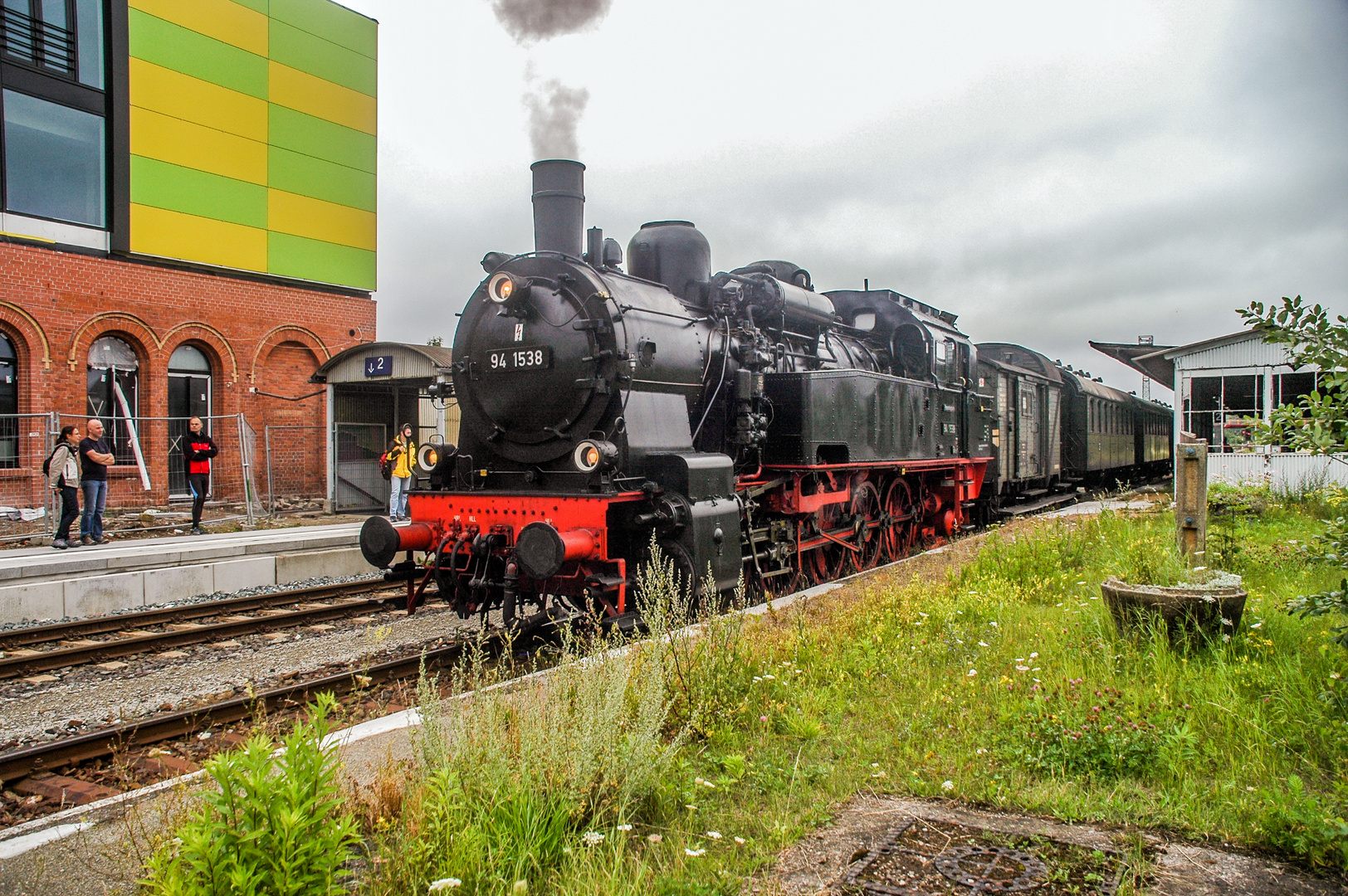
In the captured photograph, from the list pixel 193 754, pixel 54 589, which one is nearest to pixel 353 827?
pixel 193 754

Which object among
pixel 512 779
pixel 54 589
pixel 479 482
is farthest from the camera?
pixel 54 589

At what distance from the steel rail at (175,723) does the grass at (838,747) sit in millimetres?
991

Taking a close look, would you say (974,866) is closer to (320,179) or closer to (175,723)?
(175,723)

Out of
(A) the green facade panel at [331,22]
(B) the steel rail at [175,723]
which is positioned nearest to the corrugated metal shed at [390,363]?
(A) the green facade panel at [331,22]

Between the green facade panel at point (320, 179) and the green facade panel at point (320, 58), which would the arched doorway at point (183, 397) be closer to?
the green facade panel at point (320, 179)

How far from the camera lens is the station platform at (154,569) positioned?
874cm

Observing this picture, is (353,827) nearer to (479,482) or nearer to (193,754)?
(193,754)

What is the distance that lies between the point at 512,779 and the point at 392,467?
474 inches

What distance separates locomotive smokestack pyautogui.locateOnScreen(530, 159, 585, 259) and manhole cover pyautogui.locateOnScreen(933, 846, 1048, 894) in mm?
5927

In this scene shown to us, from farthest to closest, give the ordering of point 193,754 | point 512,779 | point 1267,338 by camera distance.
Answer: point 193,754
point 1267,338
point 512,779

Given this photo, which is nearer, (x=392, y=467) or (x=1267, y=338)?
(x=1267, y=338)

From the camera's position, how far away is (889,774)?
374 cm

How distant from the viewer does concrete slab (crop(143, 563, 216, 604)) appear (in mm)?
9492

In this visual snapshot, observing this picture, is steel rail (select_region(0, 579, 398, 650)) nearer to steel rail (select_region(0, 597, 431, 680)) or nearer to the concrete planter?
steel rail (select_region(0, 597, 431, 680))
